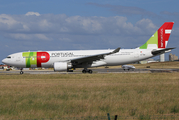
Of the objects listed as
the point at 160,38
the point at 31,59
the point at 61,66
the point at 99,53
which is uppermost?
the point at 160,38

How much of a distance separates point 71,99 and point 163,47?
2511 centimetres

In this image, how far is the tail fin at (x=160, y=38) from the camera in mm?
31750

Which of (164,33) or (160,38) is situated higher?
(164,33)

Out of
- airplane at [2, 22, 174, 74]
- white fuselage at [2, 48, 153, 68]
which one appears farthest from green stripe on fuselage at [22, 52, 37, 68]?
white fuselage at [2, 48, 153, 68]

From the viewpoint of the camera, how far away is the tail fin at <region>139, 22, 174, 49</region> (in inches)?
1250

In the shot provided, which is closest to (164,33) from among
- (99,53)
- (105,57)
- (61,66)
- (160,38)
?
(160,38)

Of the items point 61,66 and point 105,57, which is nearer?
point 61,66

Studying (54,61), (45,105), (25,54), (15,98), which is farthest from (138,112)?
(25,54)

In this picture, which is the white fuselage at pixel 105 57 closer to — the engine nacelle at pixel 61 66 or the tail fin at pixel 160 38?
the tail fin at pixel 160 38

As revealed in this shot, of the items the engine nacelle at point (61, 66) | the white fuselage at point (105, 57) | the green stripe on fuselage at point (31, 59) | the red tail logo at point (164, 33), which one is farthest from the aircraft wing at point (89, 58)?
the red tail logo at point (164, 33)

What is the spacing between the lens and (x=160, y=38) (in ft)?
105

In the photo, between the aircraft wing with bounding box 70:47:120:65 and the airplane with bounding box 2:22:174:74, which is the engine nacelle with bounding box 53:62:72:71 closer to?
the aircraft wing with bounding box 70:47:120:65

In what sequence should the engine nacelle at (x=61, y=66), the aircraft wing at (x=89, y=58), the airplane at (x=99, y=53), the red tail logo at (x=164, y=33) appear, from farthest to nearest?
the red tail logo at (x=164, y=33)
the airplane at (x=99, y=53)
the aircraft wing at (x=89, y=58)
the engine nacelle at (x=61, y=66)

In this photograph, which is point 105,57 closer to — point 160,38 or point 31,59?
point 160,38
